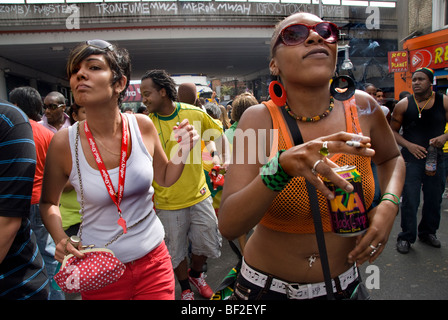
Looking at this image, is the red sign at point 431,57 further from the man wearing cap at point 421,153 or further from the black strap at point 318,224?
the black strap at point 318,224

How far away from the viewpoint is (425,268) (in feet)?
12.2

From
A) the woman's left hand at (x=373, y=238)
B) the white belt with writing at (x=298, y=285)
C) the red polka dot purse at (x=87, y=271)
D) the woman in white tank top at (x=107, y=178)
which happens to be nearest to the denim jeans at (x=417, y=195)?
the white belt with writing at (x=298, y=285)

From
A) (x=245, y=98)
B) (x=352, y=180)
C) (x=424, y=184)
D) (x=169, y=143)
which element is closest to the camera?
(x=352, y=180)

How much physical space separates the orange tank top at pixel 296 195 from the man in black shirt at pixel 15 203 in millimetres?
1130

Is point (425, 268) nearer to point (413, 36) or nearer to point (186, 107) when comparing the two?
point (186, 107)

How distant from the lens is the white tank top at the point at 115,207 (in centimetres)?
185

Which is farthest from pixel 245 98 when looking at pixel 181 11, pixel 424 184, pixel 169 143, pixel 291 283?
pixel 181 11

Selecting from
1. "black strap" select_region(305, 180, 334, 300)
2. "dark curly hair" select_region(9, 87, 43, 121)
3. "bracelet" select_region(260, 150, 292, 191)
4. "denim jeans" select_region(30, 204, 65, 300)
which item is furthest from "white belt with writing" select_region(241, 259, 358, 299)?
"dark curly hair" select_region(9, 87, 43, 121)

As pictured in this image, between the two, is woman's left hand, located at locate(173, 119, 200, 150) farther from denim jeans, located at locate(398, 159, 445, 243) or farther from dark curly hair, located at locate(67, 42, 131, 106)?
denim jeans, located at locate(398, 159, 445, 243)

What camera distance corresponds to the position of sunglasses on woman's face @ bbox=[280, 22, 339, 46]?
55.5 inches

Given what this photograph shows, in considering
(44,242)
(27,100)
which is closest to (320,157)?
(44,242)

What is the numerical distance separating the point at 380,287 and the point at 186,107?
277 centimetres

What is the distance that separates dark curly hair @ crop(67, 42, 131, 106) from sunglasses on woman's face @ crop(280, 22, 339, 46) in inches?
40.8
